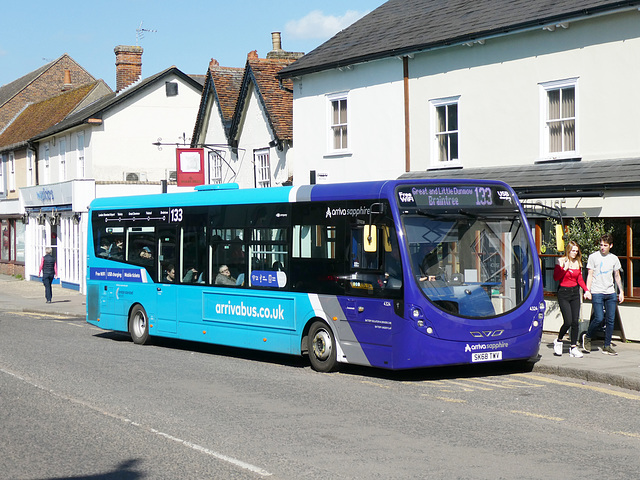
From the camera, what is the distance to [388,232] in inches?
480

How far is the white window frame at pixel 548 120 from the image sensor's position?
17.5m

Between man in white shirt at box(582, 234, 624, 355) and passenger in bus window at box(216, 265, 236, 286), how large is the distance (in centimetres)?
563

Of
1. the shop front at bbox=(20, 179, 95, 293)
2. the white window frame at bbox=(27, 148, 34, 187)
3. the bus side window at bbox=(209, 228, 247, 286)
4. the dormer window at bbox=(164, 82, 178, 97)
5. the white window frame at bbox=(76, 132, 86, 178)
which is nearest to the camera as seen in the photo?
the bus side window at bbox=(209, 228, 247, 286)

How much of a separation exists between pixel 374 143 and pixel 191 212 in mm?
7586

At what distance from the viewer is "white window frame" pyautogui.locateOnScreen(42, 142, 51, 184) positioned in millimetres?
43256

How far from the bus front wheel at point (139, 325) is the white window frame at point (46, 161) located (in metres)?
27.1

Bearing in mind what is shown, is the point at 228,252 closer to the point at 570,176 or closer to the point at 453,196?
the point at 453,196

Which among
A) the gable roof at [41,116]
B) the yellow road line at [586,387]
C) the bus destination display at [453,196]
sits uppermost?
the gable roof at [41,116]

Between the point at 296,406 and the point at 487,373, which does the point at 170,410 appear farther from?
the point at 487,373

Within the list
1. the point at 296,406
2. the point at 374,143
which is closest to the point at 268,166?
the point at 374,143

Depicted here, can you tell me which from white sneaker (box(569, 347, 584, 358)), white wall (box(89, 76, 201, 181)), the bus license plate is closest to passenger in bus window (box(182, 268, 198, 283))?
the bus license plate

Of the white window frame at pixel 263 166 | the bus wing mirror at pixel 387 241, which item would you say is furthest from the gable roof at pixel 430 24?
the bus wing mirror at pixel 387 241

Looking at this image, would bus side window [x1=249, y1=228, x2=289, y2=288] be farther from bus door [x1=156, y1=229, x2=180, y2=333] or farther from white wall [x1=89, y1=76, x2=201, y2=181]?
white wall [x1=89, y1=76, x2=201, y2=181]

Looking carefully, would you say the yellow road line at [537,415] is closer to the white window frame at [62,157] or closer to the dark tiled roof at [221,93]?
the dark tiled roof at [221,93]
